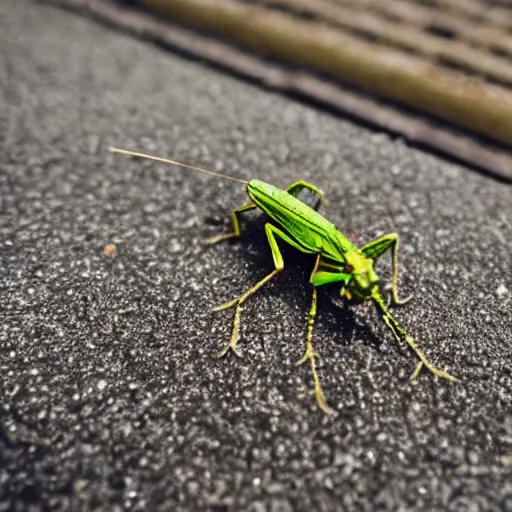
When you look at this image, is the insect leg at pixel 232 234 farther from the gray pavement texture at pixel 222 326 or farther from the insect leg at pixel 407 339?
the insect leg at pixel 407 339

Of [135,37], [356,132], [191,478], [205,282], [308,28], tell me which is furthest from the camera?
[135,37]

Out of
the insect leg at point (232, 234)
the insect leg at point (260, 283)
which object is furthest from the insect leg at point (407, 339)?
the insect leg at point (232, 234)

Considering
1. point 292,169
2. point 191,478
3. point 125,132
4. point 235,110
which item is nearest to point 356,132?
point 292,169

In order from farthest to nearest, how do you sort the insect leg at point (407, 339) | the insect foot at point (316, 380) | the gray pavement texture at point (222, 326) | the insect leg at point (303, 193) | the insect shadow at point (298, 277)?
the insect leg at point (303, 193) → the insect shadow at point (298, 277) → the insect leg at point (407, 339) → the insect foot at point (316, 380) → the gray pavement texture at point (222, 326)

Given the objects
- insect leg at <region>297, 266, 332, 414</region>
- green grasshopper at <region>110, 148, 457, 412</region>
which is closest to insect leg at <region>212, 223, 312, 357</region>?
green grasshopper at <region>110, 148, 457, 412</region>

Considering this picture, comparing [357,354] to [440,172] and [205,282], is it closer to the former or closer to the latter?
[205,282]

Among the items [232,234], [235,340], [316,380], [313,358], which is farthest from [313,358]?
[232,234]

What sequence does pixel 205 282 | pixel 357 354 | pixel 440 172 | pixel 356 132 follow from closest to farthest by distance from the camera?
pixel 357 354, pixel 205 282, pixel 440 172, pixel 356 132
